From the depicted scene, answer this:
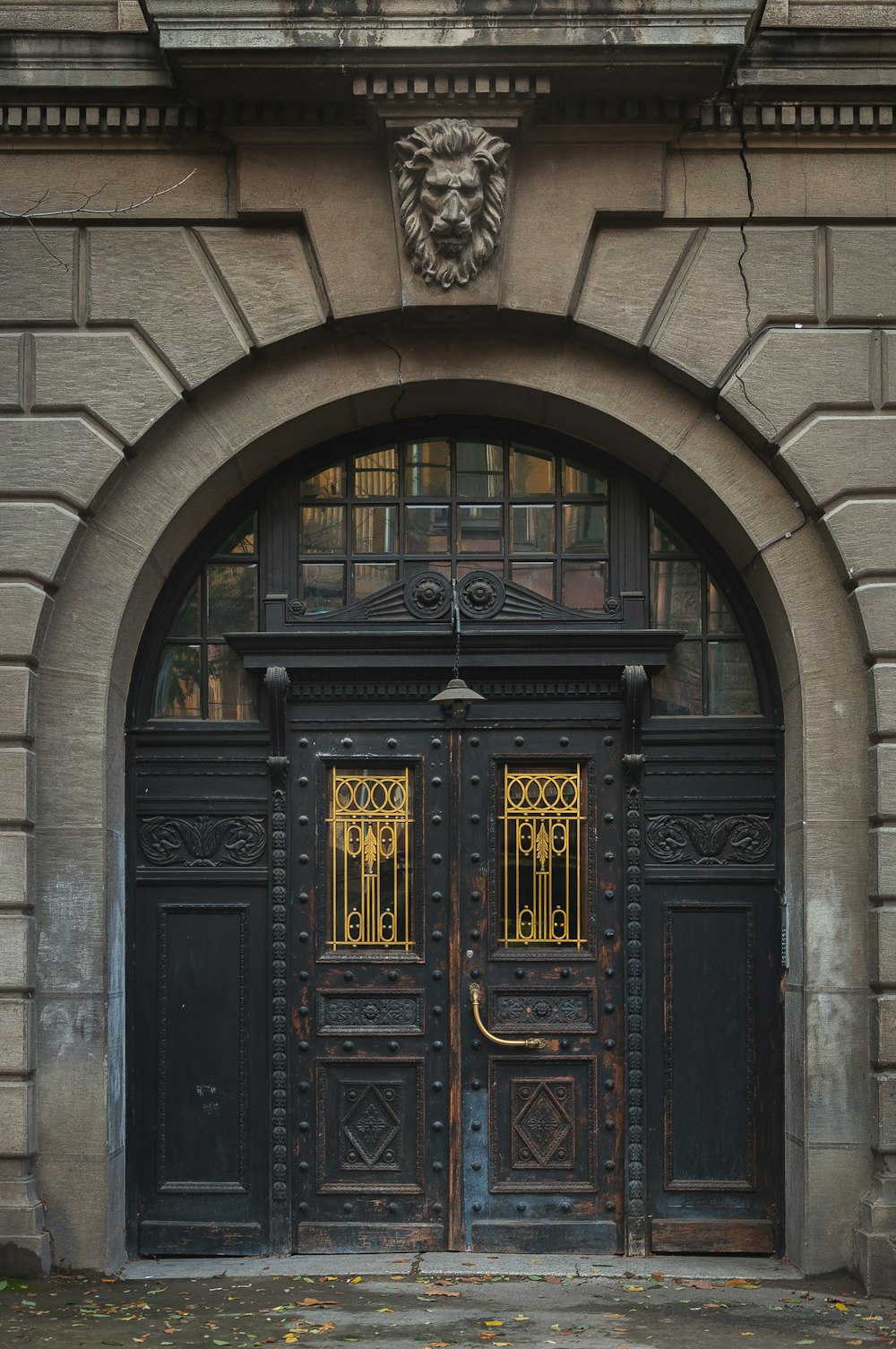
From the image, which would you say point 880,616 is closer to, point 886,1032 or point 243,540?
point 886,1032

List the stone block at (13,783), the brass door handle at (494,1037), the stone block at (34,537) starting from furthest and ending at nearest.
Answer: the brass door handle at (494,1037), the stone block at (34,537), the stone block at (13,783)

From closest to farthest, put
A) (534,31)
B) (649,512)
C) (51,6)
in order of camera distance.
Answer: (534,31), (51,6), (649,512)

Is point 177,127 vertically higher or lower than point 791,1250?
higher

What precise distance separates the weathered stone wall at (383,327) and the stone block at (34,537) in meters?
0.01

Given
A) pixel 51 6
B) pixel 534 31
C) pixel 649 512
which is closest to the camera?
pixel 534 31

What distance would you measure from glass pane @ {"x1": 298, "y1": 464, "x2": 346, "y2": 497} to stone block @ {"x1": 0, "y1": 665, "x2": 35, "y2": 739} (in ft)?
6.61

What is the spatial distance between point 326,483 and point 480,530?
0.97 m

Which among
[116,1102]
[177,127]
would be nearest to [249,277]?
[177,127]

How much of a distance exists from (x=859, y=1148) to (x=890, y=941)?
1.15 meters

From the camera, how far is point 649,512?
947 centimetres

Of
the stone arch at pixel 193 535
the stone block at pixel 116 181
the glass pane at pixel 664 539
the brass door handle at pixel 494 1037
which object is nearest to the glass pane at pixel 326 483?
the stone arch at pixel 193 535

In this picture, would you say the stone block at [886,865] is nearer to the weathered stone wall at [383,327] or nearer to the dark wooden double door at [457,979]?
the weathered stone wall at [383,327]

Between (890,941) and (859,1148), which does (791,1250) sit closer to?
(859,1148)

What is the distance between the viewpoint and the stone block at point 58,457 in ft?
28.4
